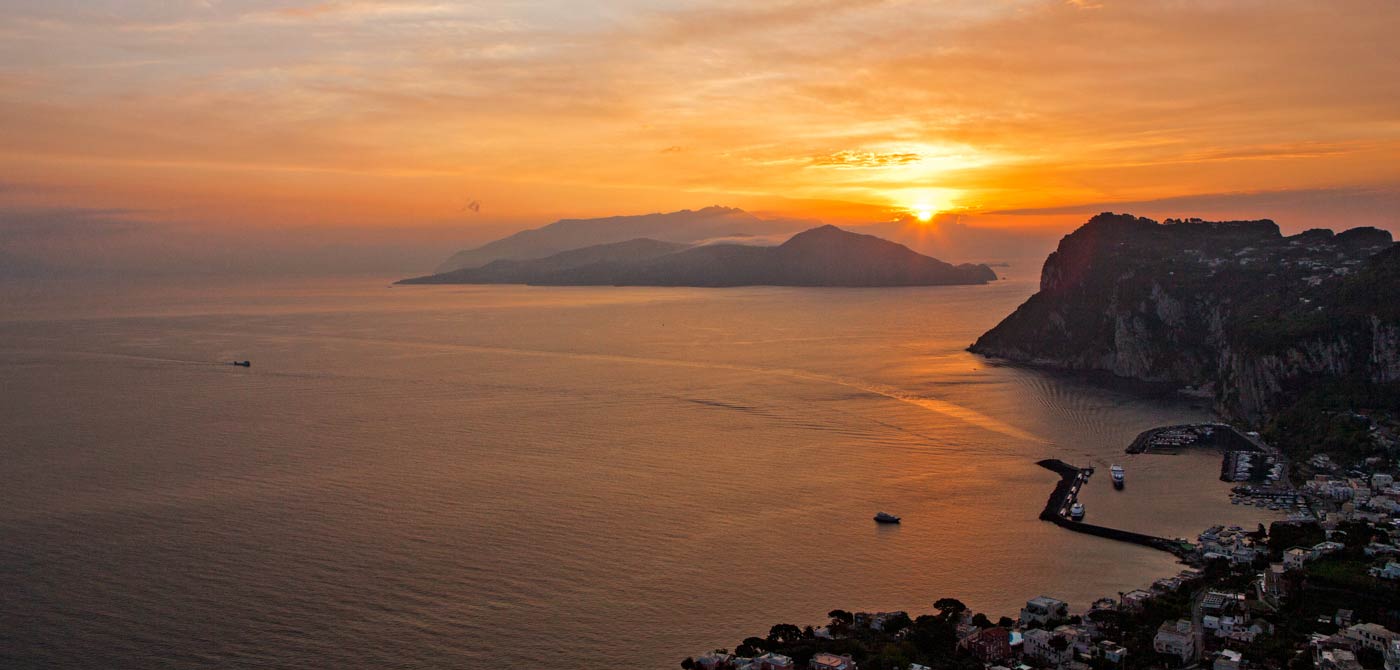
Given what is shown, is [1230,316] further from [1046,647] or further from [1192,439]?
[1046,647]

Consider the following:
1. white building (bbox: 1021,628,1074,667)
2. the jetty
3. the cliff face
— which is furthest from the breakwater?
white building (bbox: 1021,628,1074,667)

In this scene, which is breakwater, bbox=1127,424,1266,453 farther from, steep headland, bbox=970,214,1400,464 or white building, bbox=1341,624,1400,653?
white building, bbox=1341,624,1400,653

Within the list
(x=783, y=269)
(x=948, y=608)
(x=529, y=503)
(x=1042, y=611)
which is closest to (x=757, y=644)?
(x=948, y=608)

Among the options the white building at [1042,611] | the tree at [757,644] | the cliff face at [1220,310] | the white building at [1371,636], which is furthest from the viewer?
the cliff face at [1220,310]

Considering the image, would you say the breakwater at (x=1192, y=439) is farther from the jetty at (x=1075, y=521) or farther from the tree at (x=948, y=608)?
the tree at (x=948, y=608)

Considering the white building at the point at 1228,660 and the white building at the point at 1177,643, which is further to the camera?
the white building at the point at 1177,643

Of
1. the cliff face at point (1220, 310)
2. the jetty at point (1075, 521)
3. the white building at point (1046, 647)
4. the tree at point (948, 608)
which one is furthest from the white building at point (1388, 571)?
the cliff face at point (1220, 310)
